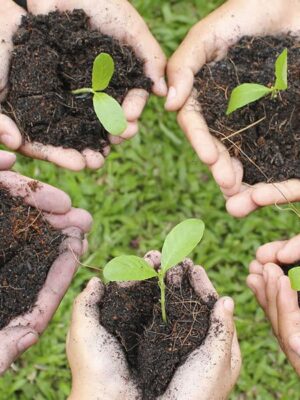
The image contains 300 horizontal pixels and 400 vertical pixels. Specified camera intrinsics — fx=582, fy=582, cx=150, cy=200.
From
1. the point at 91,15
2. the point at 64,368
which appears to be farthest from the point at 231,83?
the point at 64,368

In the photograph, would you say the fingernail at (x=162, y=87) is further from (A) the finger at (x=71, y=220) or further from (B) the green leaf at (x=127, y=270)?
(B) the green leaf at (x=127, y=270)

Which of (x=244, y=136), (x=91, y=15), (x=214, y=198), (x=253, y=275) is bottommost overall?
(x=214, y=198)

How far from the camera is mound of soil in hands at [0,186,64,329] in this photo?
160 centimetres

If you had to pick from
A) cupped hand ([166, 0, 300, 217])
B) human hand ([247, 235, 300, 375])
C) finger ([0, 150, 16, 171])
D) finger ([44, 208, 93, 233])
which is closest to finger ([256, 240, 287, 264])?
human hand ([247, 235, 300, 375])

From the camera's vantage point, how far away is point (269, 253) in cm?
172

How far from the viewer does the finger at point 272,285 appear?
1634 mm

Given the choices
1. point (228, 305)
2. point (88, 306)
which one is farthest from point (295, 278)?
point (88, 306)

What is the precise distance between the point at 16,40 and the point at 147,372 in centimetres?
109

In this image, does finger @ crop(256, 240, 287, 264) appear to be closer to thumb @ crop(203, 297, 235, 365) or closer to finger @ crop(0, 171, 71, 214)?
thumb @ crop(203, 297, 235, 365)

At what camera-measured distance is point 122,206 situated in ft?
7.37

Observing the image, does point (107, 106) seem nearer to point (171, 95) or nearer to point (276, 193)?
point (171, 95)

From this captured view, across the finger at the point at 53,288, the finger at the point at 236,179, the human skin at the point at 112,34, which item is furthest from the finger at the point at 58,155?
the finger at the point at 236,179

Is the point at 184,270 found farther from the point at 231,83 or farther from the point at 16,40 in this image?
the point at 16,40

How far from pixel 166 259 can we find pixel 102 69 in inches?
22.0
